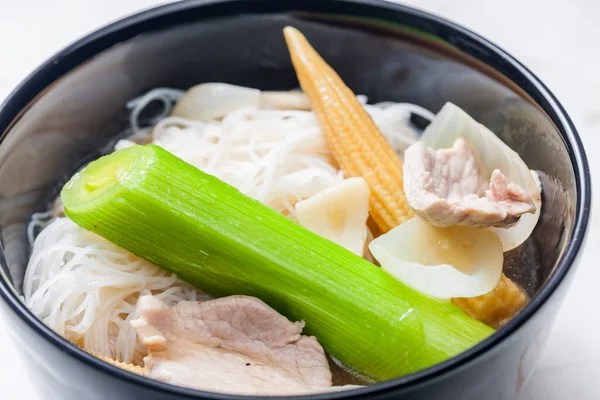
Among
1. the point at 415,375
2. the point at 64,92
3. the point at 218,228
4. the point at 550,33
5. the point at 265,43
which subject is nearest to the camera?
the point at 415,375

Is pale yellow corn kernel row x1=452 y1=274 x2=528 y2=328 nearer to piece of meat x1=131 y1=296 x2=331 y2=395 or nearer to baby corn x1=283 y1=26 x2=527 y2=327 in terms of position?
baby corn x1=283 y1=26 x2=527 y2=327

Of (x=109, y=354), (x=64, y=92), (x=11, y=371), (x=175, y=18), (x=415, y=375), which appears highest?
(x=175, y=18)

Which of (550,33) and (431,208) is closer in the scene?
(431,208)

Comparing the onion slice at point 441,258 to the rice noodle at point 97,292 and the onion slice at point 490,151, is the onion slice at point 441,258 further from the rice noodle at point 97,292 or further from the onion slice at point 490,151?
the rice noodle at point 97,292

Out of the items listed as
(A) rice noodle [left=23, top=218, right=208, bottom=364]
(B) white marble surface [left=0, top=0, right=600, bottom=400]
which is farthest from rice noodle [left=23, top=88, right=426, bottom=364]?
(B) white marble surface [left=0, top=0, right=600, bottom=400]

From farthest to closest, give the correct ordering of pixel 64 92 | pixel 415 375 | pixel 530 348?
pixel 64 92, pixel 530 348, pixel 415 375

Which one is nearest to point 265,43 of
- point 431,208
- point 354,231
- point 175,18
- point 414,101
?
point 175,18

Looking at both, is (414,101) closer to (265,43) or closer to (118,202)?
(265,43)

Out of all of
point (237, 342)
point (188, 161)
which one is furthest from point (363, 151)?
point (237, 342)
